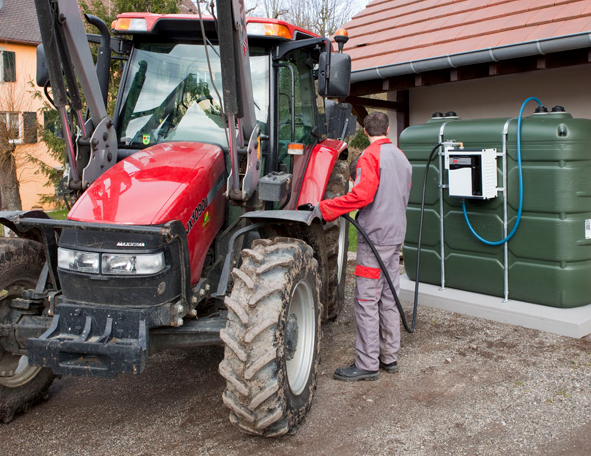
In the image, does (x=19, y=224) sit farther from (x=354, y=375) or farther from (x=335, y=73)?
(x=354, y=375)

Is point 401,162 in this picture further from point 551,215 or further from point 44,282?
point 44,282

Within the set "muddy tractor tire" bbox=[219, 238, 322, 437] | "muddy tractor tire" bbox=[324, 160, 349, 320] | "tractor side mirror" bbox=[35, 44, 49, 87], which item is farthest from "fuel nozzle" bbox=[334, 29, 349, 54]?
"tractor side mirror" bbox=[35, 44, 49, 87]

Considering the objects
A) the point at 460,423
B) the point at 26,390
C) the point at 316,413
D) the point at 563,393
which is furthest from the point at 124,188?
the point at 563,393

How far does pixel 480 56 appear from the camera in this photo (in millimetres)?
6496

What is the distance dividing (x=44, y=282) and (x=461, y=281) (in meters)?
3.62

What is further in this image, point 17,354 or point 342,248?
point 342,248

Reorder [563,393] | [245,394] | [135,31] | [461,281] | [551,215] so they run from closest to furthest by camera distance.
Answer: [245,394], [563,393], [135,31], [551,215], [461,281]

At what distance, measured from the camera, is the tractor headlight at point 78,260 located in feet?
10.4

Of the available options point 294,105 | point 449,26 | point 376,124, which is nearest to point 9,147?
point 449,26

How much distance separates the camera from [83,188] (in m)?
3.79

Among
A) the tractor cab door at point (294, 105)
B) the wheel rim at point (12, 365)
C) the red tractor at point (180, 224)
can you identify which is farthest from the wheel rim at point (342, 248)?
the wheel rim at point (12, 365)

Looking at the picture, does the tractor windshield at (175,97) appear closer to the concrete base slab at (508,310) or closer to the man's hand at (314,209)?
the man's hand at (314,209)

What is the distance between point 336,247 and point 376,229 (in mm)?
867

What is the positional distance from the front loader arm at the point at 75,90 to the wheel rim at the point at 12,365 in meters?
0.73
